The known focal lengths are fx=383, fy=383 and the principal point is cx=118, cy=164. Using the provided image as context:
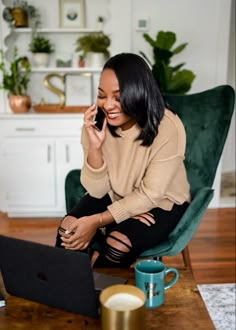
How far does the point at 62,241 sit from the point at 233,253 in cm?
140

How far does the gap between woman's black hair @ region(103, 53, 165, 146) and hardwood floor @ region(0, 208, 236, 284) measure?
42.1 inches

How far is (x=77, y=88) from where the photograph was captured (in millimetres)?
3127

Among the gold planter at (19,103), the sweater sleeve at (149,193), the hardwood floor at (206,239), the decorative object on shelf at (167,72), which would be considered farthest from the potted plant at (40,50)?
the sweater sleeve at (149,193)

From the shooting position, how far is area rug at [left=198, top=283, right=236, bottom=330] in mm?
1710

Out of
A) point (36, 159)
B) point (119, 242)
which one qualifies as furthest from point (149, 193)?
point (36, 159)

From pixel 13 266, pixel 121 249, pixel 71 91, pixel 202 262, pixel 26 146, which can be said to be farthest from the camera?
pixel 71 91

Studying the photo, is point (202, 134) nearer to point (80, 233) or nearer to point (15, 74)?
point (80, 233)

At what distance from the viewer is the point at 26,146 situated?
2895mm

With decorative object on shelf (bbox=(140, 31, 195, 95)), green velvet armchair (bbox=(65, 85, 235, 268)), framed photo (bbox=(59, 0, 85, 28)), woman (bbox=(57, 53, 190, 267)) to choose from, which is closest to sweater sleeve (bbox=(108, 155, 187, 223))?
woman (bbox=(57, 53, 190, 267))

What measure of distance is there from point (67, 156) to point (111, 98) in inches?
63.7

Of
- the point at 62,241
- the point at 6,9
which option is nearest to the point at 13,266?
the point at 62,241

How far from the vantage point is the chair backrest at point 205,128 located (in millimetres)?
1835

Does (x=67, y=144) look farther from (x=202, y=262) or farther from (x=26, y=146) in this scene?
(x=202, y=262)

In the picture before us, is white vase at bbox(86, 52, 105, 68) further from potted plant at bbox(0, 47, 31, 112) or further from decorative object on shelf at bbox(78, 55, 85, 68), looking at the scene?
potted plant at bbox(0, 47, 31, 112)
